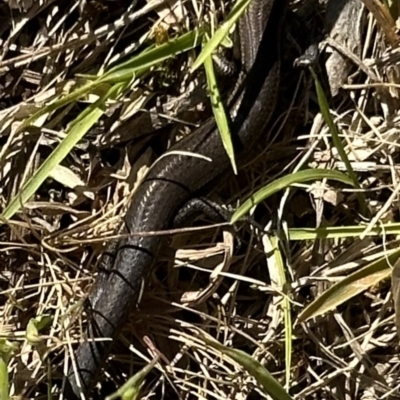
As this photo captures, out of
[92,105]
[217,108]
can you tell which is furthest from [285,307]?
[92,105]

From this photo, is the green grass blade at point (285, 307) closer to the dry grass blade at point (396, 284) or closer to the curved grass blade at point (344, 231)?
the curved grass blade at point (344, 231)

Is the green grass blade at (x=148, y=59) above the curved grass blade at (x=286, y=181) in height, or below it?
above

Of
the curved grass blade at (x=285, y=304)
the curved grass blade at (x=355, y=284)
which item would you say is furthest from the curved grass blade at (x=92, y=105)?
the curved grass blade at (x=355, y=284)

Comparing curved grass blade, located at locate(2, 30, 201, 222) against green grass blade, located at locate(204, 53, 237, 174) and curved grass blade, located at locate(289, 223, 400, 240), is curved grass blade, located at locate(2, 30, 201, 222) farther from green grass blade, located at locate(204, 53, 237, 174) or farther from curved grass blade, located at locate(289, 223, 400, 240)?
curved grass blade, located at locate(289, 223, 400, 240)

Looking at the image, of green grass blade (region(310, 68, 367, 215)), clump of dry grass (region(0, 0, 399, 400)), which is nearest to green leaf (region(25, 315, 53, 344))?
clump of dry grass (region(0, 0, 399, 400))

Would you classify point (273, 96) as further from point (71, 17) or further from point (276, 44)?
point (71, 17)

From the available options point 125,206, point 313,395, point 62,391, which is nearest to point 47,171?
point 125,206

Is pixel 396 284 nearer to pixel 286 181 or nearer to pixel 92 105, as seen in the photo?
pixel 286 181
